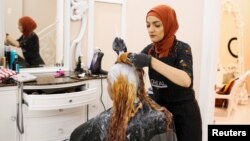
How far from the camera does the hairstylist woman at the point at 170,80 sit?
1.44 meters

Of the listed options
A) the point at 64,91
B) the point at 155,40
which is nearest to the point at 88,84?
the point at 64,91

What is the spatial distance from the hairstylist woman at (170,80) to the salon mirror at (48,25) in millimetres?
914

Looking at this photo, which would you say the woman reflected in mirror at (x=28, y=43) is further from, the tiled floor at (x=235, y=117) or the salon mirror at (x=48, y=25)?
the tiled floor at (x=235, y=117)

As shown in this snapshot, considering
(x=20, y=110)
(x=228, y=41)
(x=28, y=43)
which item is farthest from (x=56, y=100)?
(x=228, y=41)

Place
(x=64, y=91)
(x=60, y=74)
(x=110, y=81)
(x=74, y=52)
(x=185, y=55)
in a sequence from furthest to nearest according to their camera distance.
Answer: (x=74, y=52) < (x=60, y=74) < (x=64, y=91) < (x=185, y=55) < (x=110, y=81)


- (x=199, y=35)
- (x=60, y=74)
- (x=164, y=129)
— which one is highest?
(x=199, y=35)

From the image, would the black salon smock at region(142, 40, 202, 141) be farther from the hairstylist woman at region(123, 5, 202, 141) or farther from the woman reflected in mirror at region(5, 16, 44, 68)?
the woman reflected in mirror at region(5, 16, 44, 68)

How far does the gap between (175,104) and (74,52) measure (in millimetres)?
1041

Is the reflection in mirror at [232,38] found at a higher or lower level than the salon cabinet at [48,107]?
higher

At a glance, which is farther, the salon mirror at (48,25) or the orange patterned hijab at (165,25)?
the salon mirror at (48,25)

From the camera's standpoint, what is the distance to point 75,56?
2.28 metres

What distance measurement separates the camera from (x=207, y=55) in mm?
2322

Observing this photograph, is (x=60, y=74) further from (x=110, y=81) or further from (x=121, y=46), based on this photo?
(x=110, y=81)

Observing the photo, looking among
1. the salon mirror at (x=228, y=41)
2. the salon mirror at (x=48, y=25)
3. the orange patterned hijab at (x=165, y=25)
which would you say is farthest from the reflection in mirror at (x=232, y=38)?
the orange patterned hijab at (x=165, y=25)
